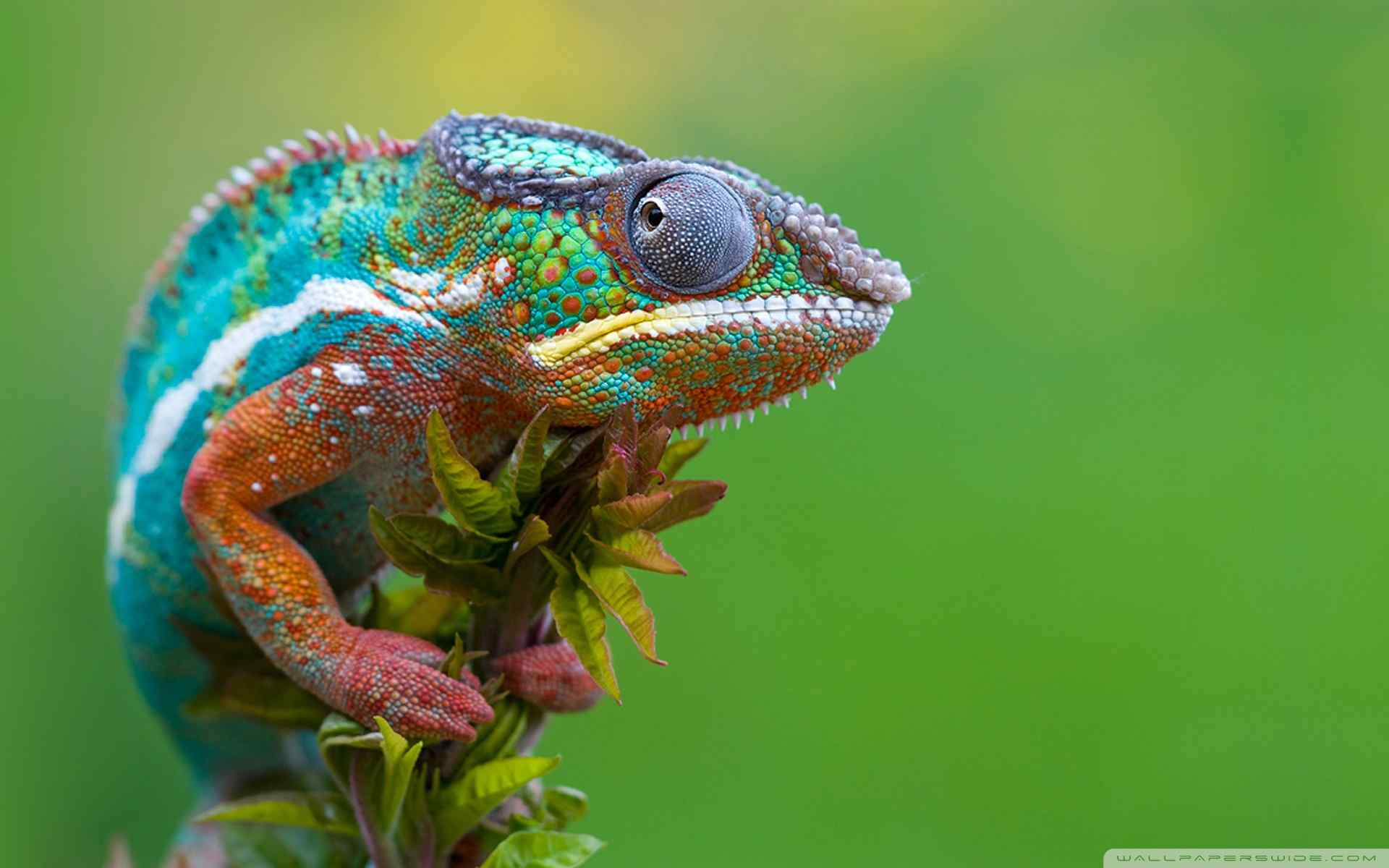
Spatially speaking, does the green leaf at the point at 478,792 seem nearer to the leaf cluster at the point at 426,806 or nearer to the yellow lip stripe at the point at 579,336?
the leaf cluster at the point at 426,806

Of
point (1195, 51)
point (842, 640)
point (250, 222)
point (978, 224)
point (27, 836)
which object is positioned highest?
point (1195, 51)

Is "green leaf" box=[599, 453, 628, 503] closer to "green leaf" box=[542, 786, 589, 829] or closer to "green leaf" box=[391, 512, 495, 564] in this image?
"green leaf" box=[391, 512, 495, 564]

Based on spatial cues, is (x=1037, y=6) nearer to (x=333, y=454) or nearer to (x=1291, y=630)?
(x=1291, y=630)

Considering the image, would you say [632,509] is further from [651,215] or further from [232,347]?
[232,347]

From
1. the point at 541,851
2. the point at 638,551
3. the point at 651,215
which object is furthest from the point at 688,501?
the point at 541,851

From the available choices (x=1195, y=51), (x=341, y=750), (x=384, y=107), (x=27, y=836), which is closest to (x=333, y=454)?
(x=341, y=750)

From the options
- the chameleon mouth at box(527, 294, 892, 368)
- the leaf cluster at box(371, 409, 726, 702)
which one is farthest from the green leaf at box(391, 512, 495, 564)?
the chameleon mouth at box(527, 294, 892, 368)

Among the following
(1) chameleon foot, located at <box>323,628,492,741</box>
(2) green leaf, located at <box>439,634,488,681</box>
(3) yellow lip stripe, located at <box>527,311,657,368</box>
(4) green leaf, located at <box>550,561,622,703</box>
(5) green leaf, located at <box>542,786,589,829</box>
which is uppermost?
(3) yellow lip stripe, located at <box>527,311,657,368</box>
